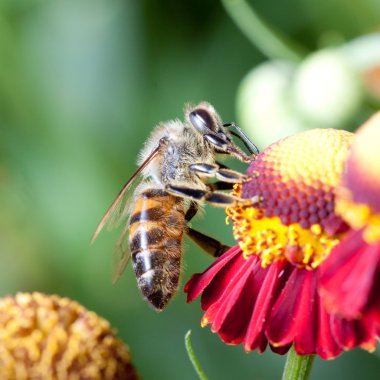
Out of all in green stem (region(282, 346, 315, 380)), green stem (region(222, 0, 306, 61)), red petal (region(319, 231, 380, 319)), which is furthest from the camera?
green stem (region(222, 0, 306, 61))

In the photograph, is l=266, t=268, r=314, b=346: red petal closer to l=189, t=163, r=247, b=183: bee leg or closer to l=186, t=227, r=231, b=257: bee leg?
l=189, t=163, r=247, b=183: bee leg

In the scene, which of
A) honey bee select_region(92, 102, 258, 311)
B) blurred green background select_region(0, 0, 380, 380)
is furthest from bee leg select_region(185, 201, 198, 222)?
blurred green background select_region(0, 0, 380, 380)

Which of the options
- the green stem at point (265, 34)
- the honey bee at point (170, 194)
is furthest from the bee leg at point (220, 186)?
the green stem at point (265, 34)

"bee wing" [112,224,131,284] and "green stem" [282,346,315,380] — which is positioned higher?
"bee wing" [112,224,131,284]

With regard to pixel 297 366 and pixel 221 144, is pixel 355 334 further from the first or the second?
pixel 221 144

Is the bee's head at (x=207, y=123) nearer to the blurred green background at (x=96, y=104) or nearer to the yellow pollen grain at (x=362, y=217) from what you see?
the yellow pollen grain at (x=362, y=217)

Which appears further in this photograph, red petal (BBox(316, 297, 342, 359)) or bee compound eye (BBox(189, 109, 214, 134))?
bee compound eye (BBox(189, 109, 214, 134))

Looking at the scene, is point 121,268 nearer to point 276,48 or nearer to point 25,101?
point 276,48

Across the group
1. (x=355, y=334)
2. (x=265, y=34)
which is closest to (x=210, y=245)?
(x=355, y=334)

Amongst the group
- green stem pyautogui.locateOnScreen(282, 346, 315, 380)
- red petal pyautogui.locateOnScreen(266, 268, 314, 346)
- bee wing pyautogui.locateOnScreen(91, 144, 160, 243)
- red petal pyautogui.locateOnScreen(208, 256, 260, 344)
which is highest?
bee wing pyautogui.locateOnScreen(91, 144, 160, 243)
